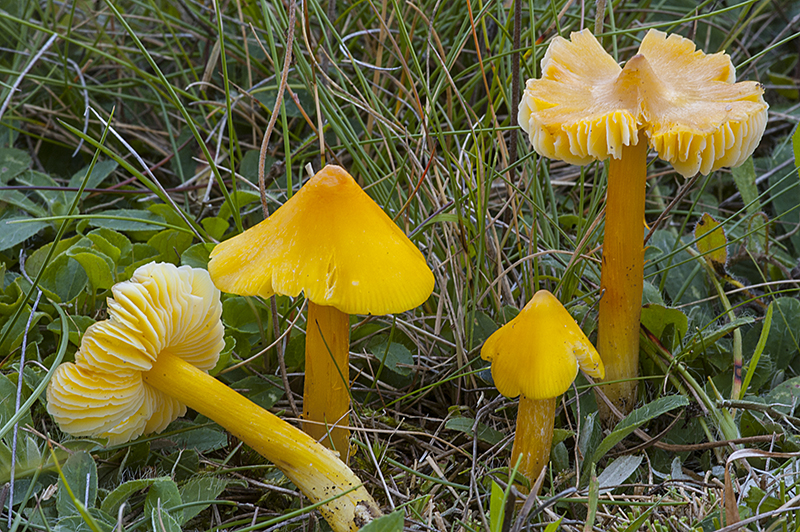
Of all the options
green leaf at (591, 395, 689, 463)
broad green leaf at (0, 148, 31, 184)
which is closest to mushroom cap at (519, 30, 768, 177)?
green leaf at (591, 395, 689, 463)

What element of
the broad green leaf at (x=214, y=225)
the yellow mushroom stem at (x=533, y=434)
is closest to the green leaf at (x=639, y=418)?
the yellow mushroom stem at (x=533, y=434)

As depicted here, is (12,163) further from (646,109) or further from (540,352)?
(646,109)

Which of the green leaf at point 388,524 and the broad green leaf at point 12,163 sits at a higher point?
the green leaf at point 388,524

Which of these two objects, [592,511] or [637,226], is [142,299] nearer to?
[592,511]

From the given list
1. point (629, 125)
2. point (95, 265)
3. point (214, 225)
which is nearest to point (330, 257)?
point (629, 125)

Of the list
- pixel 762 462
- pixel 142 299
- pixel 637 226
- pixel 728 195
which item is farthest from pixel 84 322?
pixel 728 195

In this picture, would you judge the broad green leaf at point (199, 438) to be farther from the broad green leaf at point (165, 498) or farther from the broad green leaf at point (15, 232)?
the broad green leaf at point (15, 232)
